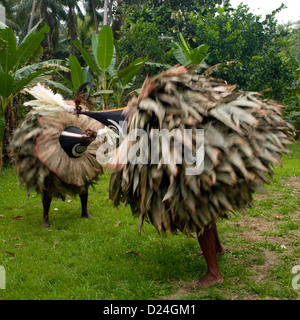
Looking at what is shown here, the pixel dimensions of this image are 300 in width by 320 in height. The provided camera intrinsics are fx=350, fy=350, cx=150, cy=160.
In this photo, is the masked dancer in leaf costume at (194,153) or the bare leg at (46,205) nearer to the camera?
the masked dancer in leaf costume at (194,153)

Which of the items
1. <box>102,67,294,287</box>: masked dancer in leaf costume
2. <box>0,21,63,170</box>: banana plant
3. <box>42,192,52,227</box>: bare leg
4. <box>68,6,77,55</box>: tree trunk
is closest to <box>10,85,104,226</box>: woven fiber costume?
<box>42,192,52,227</box>: bare leg

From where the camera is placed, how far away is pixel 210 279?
283cm

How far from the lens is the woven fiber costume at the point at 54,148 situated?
333 centimetres

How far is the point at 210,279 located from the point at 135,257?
0.93 meters

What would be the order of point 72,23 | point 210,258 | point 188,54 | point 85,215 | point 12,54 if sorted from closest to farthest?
point 210,258, point 85,215, point 12,54, point 188,54, point 72,23

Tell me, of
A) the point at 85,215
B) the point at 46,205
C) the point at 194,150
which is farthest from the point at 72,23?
the point at 194,150

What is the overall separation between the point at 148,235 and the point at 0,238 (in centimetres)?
179

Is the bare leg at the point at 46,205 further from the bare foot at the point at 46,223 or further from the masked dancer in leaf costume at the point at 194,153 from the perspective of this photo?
the masked dancer in leaf costume at the point at 194,153

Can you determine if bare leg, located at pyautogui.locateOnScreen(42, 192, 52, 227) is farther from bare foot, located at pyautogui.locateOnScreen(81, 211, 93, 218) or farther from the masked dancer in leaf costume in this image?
the masked dancer in leaf costume

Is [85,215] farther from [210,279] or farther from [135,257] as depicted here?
[210,279]

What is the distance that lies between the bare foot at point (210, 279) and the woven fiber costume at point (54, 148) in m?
1.64

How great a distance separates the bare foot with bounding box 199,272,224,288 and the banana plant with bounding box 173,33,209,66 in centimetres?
665

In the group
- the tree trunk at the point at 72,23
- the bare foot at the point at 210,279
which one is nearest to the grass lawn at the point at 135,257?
the bare foot at the point at 210,279
